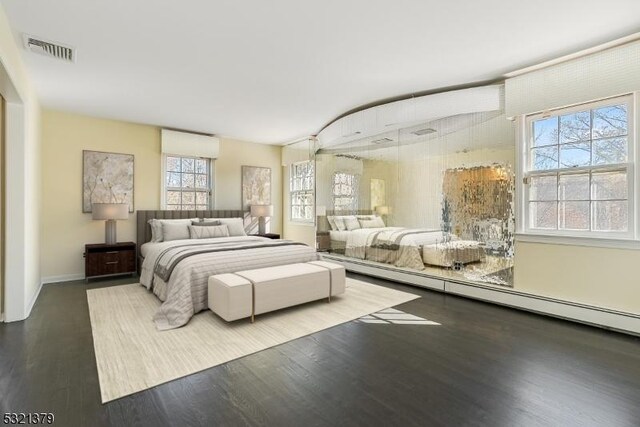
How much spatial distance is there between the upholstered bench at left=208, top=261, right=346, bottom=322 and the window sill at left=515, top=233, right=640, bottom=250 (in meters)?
2.12

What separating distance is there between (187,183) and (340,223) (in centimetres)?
304

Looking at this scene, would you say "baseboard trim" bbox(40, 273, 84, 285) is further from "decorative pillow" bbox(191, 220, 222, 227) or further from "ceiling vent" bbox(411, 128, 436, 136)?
"ceiling vent" bbox(411, 128, 436, 136)

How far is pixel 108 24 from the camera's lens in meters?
2.48

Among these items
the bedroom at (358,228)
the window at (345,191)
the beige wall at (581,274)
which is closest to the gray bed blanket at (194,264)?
the bedroom at (358,228)

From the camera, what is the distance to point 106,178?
5.01 meters

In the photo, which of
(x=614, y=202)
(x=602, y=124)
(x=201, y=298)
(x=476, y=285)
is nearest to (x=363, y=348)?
(x=201, y=298)

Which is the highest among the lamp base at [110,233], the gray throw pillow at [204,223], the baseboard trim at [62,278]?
the gray throw pillow at [204,223]

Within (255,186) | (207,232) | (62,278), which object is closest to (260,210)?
(255,186)

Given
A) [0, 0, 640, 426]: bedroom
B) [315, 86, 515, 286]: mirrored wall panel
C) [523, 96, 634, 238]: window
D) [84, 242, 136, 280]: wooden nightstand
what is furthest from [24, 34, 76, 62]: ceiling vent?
[523, 96, 634, 238]: window

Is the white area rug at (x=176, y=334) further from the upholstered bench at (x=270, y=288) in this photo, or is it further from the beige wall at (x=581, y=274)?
the beige wall at (x=581, y=274)

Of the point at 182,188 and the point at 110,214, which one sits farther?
the point at 182,188

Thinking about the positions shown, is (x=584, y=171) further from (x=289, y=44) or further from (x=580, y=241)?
(x=289, y=44)

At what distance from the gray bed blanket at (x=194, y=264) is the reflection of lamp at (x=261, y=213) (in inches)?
66.4

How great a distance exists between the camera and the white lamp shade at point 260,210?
250 inches
